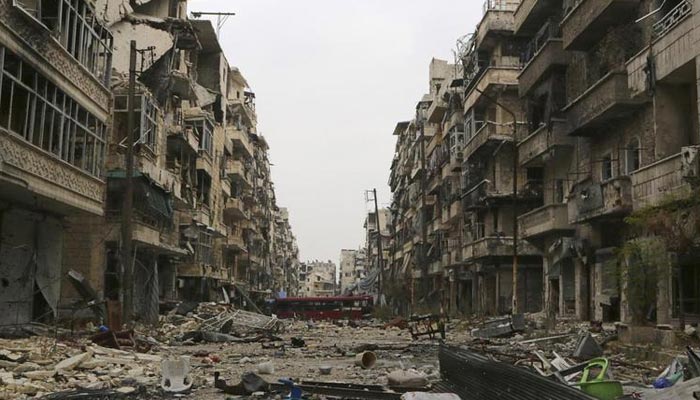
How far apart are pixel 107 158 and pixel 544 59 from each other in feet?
61.7

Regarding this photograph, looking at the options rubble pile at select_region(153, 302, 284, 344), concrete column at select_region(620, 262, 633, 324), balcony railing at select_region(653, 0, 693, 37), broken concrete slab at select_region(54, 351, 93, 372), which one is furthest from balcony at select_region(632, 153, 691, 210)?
rubble pile at select_region(153, 302, 284, 344)

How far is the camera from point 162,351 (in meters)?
21.3

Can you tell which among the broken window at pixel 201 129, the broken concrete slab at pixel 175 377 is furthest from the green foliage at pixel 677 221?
the broken window at pixel 201 129

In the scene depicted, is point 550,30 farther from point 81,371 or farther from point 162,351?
point 81,371

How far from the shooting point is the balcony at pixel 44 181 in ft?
56.4

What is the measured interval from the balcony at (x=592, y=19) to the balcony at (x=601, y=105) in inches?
81.1

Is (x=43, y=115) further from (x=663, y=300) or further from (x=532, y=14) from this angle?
(x=532, y=14)

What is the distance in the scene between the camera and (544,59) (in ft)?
103

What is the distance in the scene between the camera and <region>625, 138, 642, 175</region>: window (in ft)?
81.6

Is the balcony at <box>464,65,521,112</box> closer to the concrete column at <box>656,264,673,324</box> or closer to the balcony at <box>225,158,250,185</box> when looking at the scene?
the concrete column at <box>656,264,673,324</box>

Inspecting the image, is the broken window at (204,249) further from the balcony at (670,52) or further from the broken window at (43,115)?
the balcony at (670,52)

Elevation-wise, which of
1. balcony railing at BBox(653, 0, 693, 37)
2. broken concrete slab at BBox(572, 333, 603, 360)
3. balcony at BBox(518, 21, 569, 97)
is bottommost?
broken concrete slab at BBox(572, 333, 603, 360)

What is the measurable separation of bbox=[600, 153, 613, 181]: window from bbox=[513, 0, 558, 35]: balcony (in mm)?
9510

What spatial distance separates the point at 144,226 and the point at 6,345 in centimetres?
1661
